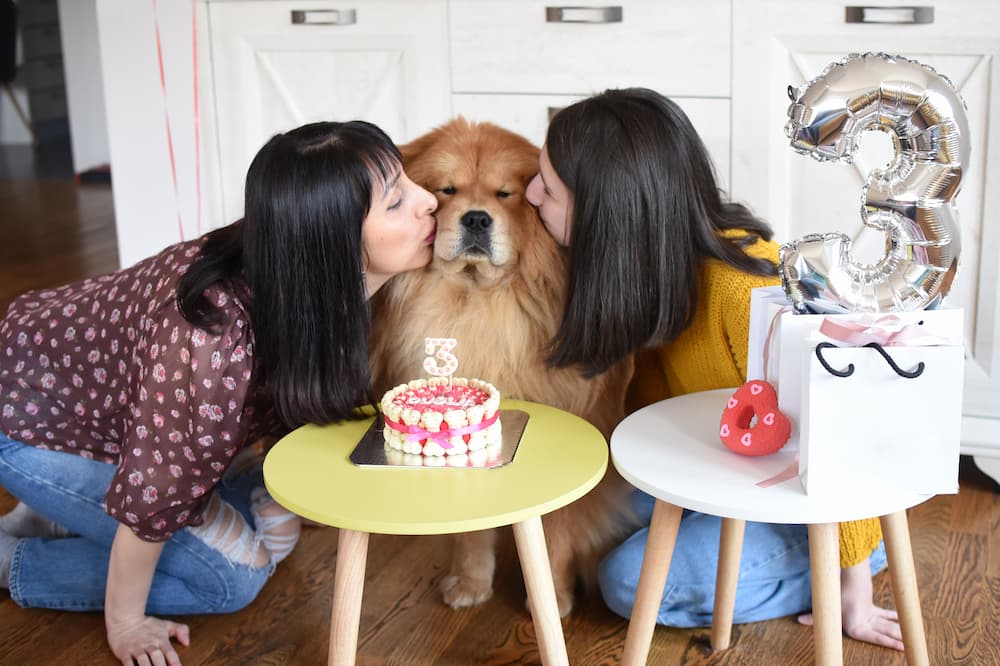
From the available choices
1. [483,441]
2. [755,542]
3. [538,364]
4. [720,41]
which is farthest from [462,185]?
[720,41]

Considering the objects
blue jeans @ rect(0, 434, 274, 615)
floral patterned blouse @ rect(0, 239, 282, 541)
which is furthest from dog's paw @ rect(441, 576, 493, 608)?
floral patterned blouse @ rect(0, 239, 282, 541)

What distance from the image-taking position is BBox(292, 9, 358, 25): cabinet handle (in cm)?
254

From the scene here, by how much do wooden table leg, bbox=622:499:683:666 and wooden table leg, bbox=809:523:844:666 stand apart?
16cm

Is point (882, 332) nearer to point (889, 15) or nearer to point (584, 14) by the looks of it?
point (889, 15)

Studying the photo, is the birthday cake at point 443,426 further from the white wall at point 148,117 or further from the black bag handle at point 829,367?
the white wall at point 148,117

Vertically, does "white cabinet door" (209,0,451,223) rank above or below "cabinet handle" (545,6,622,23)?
below

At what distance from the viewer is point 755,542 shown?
5.59 ft

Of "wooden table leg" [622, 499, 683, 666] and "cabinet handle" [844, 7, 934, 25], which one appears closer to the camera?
"wooden table leg" [622, 499, 683, 666]

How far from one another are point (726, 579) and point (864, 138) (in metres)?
1.04

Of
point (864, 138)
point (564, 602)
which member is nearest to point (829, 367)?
point (564, 602)

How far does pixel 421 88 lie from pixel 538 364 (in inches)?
41.9

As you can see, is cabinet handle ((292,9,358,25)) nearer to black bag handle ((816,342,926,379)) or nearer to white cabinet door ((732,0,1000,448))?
white cabinet door ((732,0,1000,448))

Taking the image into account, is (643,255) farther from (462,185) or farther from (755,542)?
(755,542)

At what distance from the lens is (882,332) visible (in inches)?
46.3
